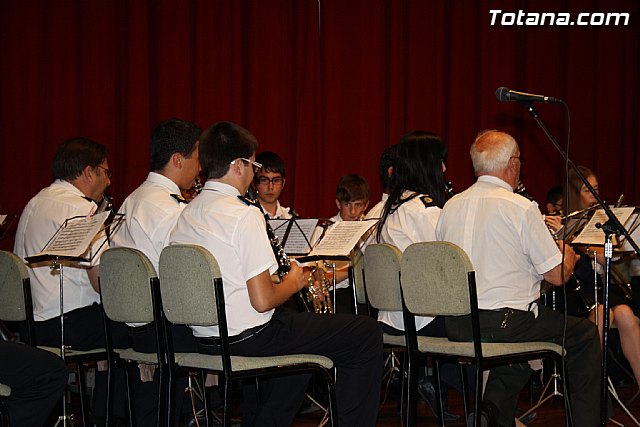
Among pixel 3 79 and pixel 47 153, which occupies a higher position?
pixel 3 79

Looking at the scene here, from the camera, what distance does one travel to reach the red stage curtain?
265 inches

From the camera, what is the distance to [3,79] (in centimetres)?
662

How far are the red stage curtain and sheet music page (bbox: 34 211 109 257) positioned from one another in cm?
302

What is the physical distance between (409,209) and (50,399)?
2038mm

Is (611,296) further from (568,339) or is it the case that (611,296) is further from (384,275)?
(384,275)

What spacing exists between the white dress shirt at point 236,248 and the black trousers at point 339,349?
0.08m

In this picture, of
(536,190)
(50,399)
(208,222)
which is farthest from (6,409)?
(536,190)

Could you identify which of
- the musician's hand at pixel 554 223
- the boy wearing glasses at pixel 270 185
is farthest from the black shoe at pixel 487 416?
the boy wearing glasses at pixel 270 185

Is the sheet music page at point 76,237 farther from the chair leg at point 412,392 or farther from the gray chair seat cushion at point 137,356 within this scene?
the chair leg at point 412,392

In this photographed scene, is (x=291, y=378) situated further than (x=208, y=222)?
Yes

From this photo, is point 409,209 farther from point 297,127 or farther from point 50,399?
point 297,127

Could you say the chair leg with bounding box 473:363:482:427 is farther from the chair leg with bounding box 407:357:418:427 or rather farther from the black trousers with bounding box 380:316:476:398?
the black trousers with bounding box 380:316:476:398

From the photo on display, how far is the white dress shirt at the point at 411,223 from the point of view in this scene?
14.5 feet

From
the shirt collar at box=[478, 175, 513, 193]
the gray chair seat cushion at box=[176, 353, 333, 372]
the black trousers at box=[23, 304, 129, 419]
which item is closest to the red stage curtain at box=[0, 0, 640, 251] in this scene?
the black trousers at box=[23, 304, 129, 419]
